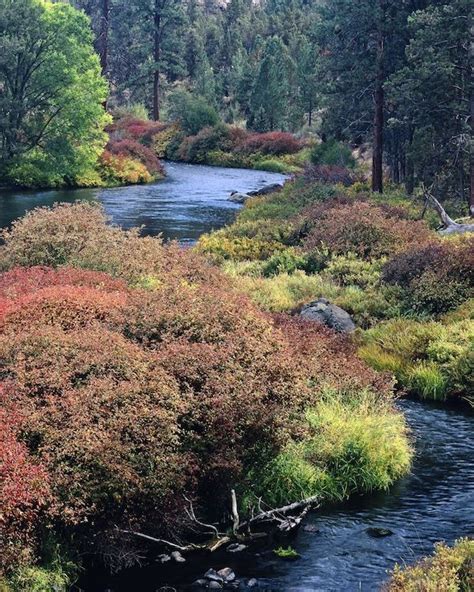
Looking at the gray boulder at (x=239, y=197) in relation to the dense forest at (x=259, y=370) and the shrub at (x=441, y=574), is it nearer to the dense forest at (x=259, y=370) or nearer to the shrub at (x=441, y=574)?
the dense forest at (x=259, y=370)

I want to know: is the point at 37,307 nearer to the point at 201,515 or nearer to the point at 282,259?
the point at 201,515

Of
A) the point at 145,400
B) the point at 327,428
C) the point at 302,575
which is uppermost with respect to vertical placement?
the point at 145,400

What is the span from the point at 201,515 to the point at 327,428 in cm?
217

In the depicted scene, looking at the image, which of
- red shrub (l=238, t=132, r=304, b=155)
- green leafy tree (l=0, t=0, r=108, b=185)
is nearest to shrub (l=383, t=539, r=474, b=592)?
green leafy tree (l=0, t=0, r=108, b=185)

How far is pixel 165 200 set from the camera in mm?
35562

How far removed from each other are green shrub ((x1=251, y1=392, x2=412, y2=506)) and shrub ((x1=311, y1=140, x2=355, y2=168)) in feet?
91.6

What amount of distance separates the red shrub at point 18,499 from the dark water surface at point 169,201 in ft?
62.1

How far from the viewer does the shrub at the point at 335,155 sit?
37.8 meters

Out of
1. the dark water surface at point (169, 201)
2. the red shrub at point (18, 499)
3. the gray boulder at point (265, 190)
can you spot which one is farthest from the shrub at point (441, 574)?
the gray boulder at point (265, 190)

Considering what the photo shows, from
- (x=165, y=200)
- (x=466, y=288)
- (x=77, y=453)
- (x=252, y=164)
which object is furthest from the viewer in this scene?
(x=252, y=164)

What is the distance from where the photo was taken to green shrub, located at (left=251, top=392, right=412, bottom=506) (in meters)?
9.30

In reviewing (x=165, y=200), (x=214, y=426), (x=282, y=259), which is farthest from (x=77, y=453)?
(x=165, y=200)

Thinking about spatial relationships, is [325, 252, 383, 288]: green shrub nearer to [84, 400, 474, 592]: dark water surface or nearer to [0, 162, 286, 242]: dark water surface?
[0, 162, 286, 242]: dark water surface

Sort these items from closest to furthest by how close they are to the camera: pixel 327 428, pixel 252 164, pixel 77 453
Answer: pixel 77 453, pixel 327 428, pixel 252 164
